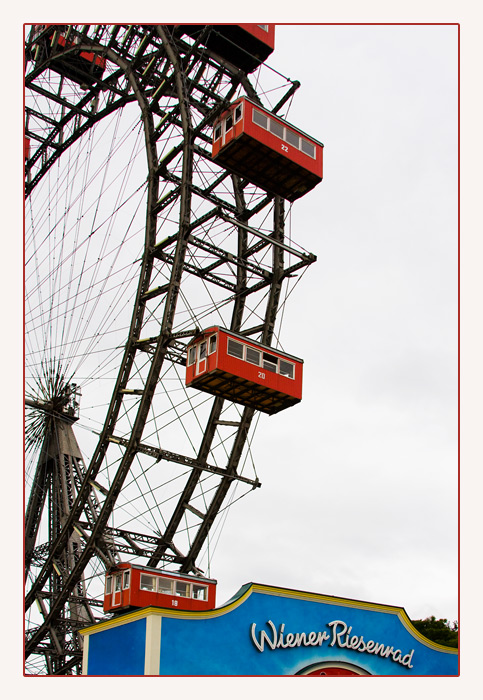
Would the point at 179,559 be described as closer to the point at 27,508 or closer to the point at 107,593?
the point at 107,593

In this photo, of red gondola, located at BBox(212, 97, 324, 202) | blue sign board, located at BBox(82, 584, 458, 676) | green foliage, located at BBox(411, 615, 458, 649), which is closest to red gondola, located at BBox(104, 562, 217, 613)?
blue sign board, located at BBox(82, 584, 458, 676)

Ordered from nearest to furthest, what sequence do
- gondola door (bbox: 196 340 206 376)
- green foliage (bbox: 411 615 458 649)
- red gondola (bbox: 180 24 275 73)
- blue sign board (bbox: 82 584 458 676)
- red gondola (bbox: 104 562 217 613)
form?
blue sign board (bbox: 82 584 458 676)
red gondola (bbox: 104 562 217 613)
gondola door (bbox: 196 340 206 376)
red gondola (bbox: 180 24 275 73)
green foliage (bbox: 411 615 458 649)

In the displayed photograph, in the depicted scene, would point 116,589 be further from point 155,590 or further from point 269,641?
point 269,641

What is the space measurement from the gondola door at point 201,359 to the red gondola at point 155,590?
638 centimetres

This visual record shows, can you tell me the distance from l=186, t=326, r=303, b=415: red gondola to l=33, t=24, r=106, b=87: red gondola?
613 inches

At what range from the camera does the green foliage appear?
60.2 m

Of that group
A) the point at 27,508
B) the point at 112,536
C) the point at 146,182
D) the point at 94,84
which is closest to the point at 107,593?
the point at 112,536

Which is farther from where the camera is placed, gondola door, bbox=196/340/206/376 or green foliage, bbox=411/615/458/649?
green foliage, bbox=411/615/458/649

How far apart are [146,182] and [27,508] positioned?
14.9 metres

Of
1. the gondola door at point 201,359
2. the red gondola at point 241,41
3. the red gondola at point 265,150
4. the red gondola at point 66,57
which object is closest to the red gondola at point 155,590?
the gondola door at point 201,359

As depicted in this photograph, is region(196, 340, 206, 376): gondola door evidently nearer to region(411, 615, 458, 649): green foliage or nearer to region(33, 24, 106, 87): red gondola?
→ region(33, 24, 106, 87): red gondola

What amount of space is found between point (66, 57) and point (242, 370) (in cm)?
1830

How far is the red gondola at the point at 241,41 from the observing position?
3438cm

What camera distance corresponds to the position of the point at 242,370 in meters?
30.2
